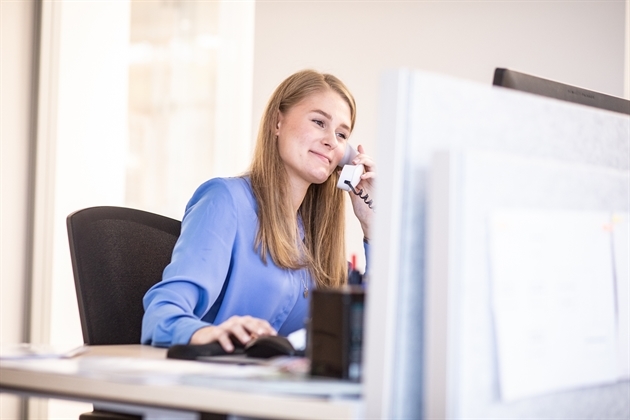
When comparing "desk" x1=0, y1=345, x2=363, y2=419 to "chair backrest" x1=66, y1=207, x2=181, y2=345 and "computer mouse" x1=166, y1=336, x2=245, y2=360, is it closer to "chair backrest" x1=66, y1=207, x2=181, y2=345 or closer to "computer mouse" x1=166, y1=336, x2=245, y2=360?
"computer mouse" x1=166, y1=336, x2=245, y2=360

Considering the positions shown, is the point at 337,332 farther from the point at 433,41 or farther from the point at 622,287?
the point at 433,41

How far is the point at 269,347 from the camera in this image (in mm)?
1057

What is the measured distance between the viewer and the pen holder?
0.86 metres

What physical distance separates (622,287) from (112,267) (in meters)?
0.99

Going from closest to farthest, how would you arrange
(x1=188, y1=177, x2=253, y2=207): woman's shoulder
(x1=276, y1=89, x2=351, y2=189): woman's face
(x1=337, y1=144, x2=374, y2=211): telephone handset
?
(x1=188, y1=177, x2=253, y2=207): woman's shoulder → (x1=276, y1=89, x2=351, y2=189): woman's face → (x1=337, y1=144, x2=374, y2=211): telephone handset

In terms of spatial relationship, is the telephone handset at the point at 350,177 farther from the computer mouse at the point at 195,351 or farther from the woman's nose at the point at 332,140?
the computer mouse at the point at 195,351

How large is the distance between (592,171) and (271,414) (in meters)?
0.50

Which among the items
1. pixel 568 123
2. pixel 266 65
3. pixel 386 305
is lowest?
pixel 386 305

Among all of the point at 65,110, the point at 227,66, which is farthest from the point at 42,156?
the point at 227,66

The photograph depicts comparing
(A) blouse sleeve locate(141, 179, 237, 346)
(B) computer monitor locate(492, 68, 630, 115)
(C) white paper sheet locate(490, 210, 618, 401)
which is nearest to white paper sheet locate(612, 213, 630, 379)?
(C) white paper sheet locate(490, 210, 618, 401)

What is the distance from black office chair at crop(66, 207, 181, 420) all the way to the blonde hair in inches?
9.7

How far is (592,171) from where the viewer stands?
0.98m

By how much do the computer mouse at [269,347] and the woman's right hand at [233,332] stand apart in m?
0.04

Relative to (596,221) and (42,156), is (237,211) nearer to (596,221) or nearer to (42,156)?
(596,221)
